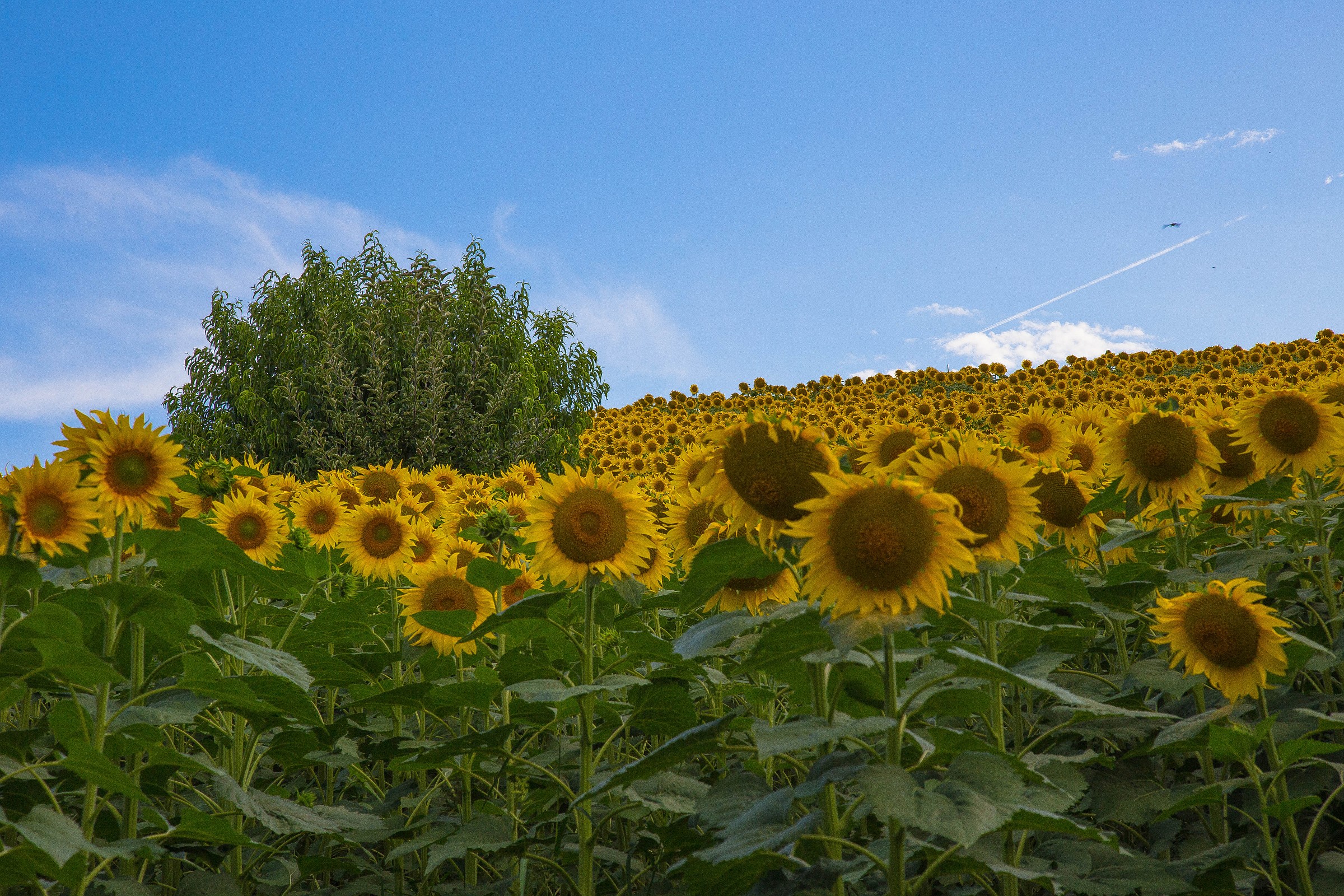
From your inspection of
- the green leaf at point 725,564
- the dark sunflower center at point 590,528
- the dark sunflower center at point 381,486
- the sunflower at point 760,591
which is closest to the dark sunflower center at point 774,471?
the green leaf at point 725,564

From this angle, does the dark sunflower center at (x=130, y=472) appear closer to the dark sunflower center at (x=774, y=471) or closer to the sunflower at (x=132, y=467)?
the sunflower at (x=132, y=467)

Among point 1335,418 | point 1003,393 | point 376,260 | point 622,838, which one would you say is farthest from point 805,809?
point 376,260

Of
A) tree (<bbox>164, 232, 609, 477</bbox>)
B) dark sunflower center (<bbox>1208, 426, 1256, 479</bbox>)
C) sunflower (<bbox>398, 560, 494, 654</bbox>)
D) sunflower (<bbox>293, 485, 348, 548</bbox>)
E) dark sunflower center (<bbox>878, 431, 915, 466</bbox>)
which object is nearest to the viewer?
sunflower (<bbox>398, 560, 494, 654</bbox>)

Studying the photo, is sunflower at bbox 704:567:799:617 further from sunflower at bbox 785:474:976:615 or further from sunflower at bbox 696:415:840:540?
sunflower at bbox 785:474:976:615

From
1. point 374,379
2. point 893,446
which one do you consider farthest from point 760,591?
point 374,379

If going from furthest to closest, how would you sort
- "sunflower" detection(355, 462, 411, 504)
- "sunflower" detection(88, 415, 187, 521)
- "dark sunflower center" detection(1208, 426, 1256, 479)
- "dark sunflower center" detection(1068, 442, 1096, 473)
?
"sunflower" detection(355, 462, 411, 504) < "dark sunflower center" detection(1068, 442, 1096, 473) < "dark sunflower center" detection(1208, 426, 1256, 479) < "sunflower" detection(88, 415, 187, 521)

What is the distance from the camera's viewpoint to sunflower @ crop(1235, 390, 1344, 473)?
14.5 feet

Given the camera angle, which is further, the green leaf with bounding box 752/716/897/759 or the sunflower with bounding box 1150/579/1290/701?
the sunflower with bounding box 1150/579/1290/701

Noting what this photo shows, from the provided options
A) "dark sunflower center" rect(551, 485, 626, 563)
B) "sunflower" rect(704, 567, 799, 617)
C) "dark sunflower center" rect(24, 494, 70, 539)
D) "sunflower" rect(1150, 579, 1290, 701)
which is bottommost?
"sunflower" rect(1150, 579, 1290, 701)

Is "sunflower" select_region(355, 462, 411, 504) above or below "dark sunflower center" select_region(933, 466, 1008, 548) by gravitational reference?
above

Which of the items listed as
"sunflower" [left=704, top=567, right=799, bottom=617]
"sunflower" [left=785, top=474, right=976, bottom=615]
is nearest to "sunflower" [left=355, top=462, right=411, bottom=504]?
"sunflower" [left=704, top=567, right=799, bottom=617]

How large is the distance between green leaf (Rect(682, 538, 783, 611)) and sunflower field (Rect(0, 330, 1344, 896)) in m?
0.01

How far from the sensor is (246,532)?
187 inches

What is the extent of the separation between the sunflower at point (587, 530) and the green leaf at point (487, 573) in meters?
0.17
